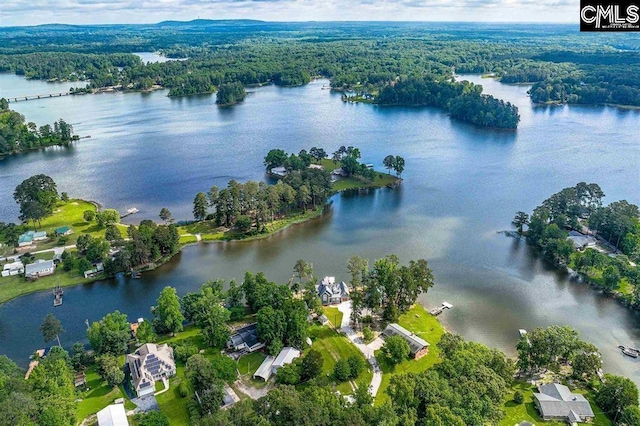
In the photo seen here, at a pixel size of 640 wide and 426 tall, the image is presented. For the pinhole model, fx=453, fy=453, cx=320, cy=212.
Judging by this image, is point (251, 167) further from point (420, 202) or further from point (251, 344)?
point (251, 344)

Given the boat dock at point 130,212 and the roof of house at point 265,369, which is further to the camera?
the boat dock at point 130,212

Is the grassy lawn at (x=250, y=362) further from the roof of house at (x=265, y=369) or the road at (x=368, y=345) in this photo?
the road at (x=368, y=345)

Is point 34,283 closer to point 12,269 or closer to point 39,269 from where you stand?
point 39,269

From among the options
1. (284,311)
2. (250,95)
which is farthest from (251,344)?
(250,95)

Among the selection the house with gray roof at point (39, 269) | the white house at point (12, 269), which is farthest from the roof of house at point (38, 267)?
the white house at point (12, 269)

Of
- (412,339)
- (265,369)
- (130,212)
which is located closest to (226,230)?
(130,212)
